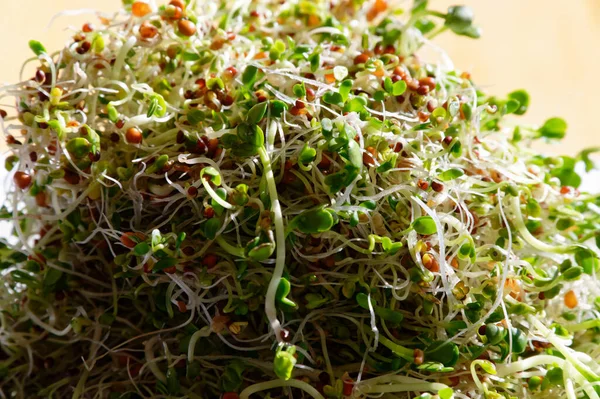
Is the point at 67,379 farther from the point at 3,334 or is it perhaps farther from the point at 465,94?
the point at 465,94

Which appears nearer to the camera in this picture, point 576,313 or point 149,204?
point 149,204

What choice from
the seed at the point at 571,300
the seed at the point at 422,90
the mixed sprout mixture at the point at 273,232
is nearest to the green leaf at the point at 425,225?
the mixed sprout mixture at the point at 273,232

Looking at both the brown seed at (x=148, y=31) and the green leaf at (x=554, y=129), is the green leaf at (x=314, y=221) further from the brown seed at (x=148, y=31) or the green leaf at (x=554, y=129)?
the green leaf at (x=554, y=129)

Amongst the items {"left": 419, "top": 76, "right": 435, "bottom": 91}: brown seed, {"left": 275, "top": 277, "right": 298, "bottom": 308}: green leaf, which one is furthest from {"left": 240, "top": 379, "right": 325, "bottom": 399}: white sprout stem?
{"left": 419, "top": 76, "right": 435, "bottom": 91}: brown seed

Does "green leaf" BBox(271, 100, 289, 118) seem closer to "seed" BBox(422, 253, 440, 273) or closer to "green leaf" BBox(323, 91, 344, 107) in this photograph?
"green leaf" BBox(323, 91, 344, 107)

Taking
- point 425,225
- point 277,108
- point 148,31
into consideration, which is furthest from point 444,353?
point 148,31

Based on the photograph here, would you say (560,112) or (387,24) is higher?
(387,24)

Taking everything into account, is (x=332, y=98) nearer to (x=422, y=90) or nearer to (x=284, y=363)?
(x=422, y=90)

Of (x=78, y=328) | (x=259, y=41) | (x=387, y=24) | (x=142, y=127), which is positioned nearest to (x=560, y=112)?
(x=387, y=24)
